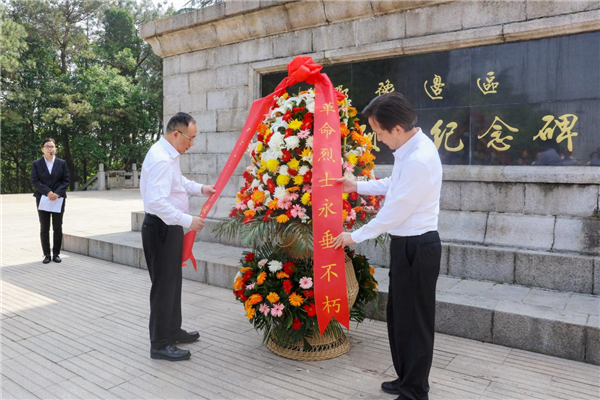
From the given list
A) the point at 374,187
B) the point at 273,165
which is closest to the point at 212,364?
the point at 273,165

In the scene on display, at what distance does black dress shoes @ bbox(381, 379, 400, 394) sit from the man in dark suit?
5.23m

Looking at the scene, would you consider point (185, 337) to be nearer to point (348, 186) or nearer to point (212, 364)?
point (212, 364)

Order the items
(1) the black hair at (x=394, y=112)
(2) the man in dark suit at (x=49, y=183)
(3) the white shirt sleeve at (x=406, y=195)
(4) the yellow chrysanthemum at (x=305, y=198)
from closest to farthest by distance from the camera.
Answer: (3) the white shirt sleeve at (x=406, y=195)
(1) the black hair at (x=394, y=112)
(4) the yellow chrysanthemum at (x=305, y=198)
(2) the man in dark suit at (x=49, y=183)

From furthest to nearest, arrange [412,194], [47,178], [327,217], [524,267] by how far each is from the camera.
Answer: [47,178]
[524,267]
[327,217]
[412,194]

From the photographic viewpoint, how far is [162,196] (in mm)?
3045

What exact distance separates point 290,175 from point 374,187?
572 mm

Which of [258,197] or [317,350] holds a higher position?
[258,197]

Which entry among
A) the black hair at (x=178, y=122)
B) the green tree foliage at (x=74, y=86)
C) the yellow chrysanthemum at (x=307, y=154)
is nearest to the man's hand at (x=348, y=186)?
the yellow chrysanthemum at (x=307, y=154)

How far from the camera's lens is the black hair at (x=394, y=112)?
244 centimetres

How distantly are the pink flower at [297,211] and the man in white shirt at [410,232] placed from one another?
1.70 feet

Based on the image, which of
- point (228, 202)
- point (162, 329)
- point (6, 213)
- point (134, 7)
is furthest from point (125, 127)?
point (162, 329)

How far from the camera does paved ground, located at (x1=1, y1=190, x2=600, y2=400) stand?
2732mm

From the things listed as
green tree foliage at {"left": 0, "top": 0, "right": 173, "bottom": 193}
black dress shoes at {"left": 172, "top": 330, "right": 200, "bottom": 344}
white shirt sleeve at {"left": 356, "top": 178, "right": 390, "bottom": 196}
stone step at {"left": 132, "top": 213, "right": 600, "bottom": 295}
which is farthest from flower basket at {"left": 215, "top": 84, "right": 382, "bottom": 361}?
green tree foliage at {"left": 0, "top": 0, "right": 173, "bottom": 193}

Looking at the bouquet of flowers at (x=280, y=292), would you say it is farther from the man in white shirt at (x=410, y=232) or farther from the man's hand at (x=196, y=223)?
the man in white shirt at (x=410, y=232)
